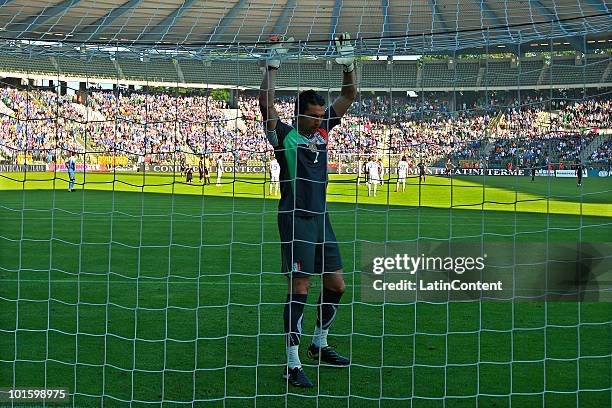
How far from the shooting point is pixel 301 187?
539cm

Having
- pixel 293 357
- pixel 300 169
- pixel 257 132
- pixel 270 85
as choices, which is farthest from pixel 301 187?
pixel 257 132

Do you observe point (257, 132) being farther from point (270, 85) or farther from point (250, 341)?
point (270, 85)

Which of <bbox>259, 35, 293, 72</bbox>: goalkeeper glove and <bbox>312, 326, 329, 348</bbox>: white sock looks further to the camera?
<bbox>312, 326, 329, 348</bbox>: white sock

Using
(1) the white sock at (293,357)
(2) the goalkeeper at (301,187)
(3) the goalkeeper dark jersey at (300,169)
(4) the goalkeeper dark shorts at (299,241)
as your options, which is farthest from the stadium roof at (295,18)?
(1) the white sock at (293,357)

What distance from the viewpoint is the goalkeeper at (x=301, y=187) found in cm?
524

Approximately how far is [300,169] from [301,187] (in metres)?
0.13

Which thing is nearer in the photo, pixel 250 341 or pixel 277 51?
pixel 277 51

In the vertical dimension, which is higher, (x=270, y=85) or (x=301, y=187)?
(x=270, y=85)

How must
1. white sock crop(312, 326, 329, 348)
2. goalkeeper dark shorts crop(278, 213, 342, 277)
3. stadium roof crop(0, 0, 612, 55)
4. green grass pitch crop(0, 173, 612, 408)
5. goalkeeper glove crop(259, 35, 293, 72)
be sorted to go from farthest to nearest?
stadium roof crop(0, 0, 612, 55) → white sock crop(312, 326, 329, 348) → goalkeeper dark shorts crop(278, 213, 342, 277) → goalkeeper glove crop(259, 35, 293, 72) → green grass pitch crop(0, 173, 612, 408)

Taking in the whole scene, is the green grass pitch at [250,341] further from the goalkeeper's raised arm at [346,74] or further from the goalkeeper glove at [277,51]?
the goalkeeper glove at [277,51]

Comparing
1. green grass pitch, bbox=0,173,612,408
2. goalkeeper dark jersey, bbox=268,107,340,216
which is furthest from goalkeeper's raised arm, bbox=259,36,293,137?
green grass pitch, bbox=0,173,612,408

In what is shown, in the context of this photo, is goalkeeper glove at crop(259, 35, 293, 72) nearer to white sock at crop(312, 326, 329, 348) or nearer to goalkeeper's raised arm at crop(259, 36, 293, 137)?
goalkeeper's raised arm at crop(259, 36, 293, 137)

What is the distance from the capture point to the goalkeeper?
17.2 ft

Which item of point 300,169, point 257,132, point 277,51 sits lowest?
point 300,169
